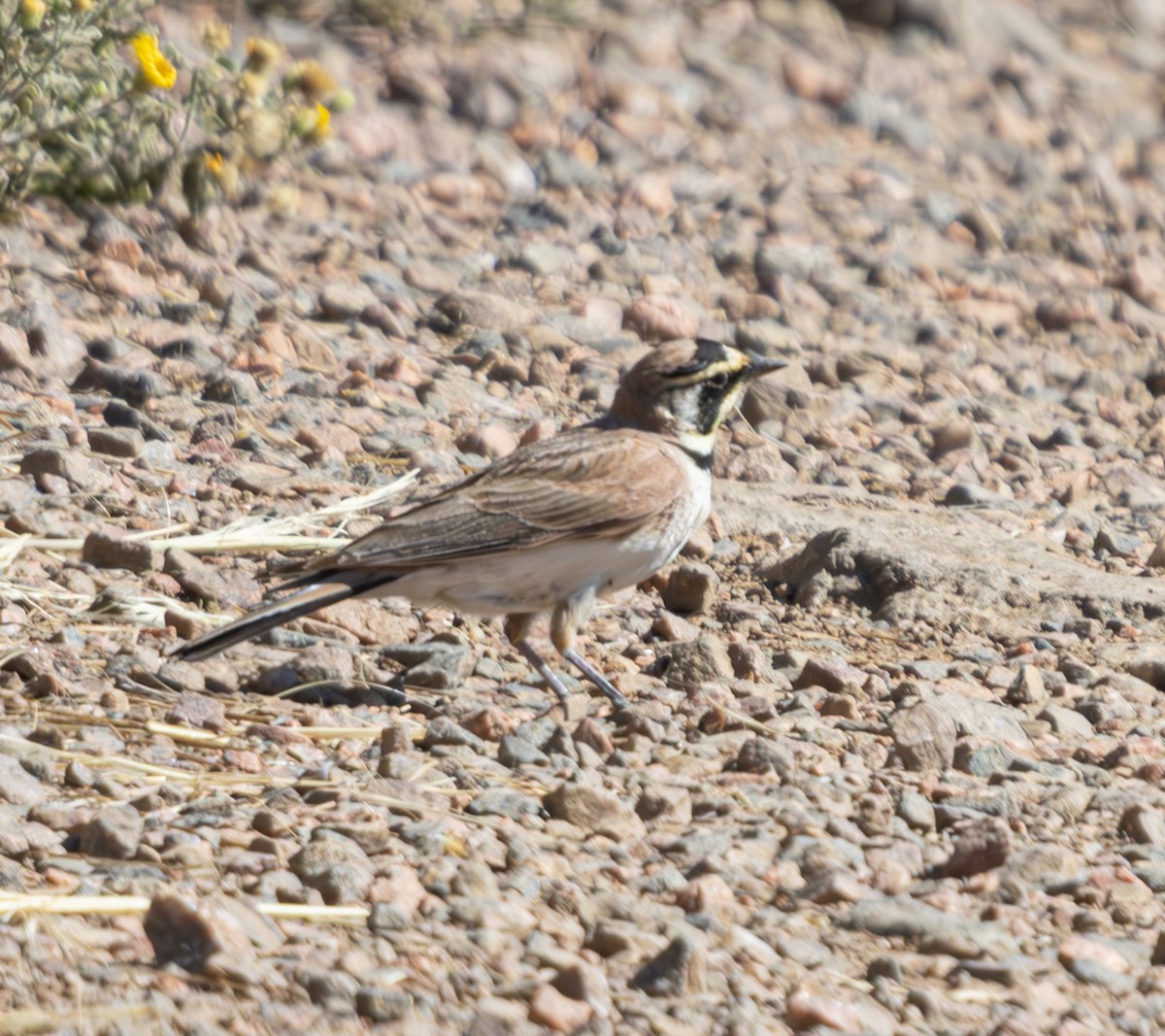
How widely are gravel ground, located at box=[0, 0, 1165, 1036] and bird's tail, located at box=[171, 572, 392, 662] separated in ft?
0.47

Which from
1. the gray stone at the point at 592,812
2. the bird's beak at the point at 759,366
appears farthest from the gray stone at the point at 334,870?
the bird's beak at the point at 759,366

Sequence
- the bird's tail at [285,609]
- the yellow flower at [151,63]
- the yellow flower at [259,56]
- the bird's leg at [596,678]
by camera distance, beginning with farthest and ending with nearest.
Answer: the yellow flower at [259,56] → the yellow flower at [151,63] → the bird's leg at [596,678] → the bird's tail at [285,609]

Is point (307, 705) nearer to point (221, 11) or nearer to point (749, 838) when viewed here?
point (749, 838)

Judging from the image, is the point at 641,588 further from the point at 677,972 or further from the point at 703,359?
the point at 677,972

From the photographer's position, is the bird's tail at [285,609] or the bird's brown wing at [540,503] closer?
the bird's tail at [285,609]

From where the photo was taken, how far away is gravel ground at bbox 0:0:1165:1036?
3680mm

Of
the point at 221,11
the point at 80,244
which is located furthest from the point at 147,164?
the point at 221,11

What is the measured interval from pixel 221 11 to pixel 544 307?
272 centimetres

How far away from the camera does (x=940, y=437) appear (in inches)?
319

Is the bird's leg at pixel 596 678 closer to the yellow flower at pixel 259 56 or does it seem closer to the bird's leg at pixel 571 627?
the bird's leg at pixel 571 627

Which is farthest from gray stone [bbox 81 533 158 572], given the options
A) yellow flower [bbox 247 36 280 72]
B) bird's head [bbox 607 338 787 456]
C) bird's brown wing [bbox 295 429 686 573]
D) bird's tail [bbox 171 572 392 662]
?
yellow flower [bbox 247 36 280 72]

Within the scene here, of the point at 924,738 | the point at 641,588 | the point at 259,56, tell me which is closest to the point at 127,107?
the point at 259,56

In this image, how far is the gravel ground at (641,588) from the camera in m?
3.68

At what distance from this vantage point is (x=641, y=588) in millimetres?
6523
